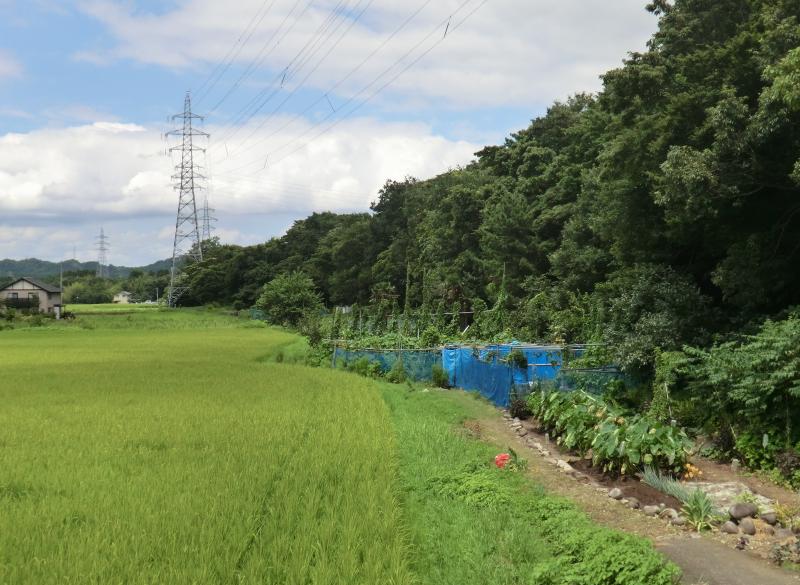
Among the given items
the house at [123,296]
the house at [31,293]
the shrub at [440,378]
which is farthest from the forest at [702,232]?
the house at [123,296]

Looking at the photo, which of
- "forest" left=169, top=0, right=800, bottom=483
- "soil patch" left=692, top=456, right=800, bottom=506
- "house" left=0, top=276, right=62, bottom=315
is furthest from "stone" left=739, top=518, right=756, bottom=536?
"house" left=0, top=276, right=62, bottom=315

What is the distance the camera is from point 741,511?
805cm

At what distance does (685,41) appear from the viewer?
739 inches

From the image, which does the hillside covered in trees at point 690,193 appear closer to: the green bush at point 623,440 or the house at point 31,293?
the green bush at point 623,440

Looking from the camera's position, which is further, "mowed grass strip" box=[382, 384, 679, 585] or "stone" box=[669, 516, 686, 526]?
"stone" box=[669, 516, 686, 526]

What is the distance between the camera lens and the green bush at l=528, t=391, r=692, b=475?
1022 centimetres

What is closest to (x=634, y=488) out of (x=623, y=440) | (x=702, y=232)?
(x=623, y=440)

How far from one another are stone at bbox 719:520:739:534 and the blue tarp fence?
26.7ft

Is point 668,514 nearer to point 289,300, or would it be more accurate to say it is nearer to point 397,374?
point 397,374

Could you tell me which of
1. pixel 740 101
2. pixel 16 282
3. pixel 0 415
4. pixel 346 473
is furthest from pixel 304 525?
pixel 16 282

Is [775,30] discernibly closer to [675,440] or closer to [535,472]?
[675,440]

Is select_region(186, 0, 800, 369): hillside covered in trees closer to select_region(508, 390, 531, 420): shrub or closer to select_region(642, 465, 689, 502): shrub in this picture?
select_region(508, 390, 531, 420): shrub

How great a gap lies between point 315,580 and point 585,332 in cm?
2116

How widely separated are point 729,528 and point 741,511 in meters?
0.38
